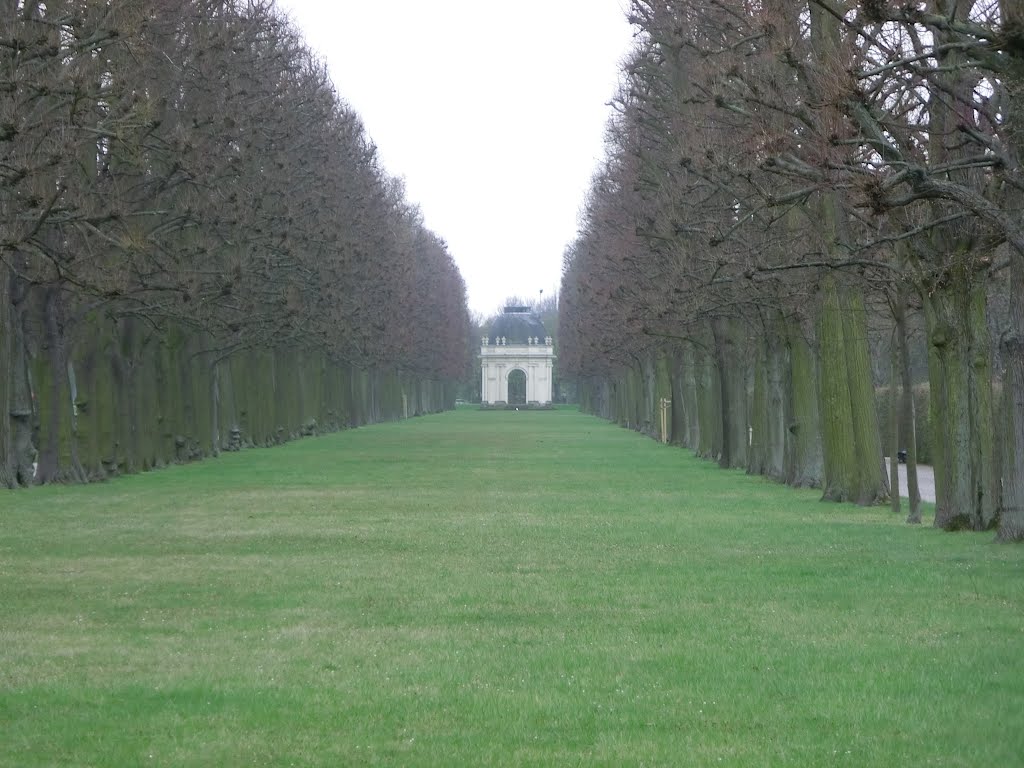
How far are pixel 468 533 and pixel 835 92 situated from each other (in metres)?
8.99

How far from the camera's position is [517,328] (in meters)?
186

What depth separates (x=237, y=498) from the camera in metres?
32.3

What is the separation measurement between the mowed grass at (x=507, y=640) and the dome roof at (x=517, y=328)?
516 ft

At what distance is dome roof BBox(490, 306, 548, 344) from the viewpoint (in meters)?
185

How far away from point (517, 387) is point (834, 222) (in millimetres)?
155810

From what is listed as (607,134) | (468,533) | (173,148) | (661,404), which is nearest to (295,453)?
(607,134)

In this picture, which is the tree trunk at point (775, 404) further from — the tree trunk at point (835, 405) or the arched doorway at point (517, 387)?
the arched doorway at point (517, 387)

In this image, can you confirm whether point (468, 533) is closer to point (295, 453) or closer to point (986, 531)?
point (986, 531)

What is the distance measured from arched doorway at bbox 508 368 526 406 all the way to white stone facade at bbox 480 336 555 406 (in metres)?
0.55

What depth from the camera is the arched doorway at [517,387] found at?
18312cm

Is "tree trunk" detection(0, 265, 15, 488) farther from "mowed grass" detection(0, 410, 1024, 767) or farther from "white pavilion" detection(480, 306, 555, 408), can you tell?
"white pavilion" detection(480, 306, 555, 408)

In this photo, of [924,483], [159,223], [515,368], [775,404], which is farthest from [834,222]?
[515,368]

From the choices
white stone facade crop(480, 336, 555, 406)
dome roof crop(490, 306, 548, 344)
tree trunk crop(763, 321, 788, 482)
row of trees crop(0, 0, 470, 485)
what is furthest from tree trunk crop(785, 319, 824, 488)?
dome roof crop(490, 306, 548, 344)

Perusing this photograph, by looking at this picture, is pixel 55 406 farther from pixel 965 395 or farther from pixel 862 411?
pixel 965 395
